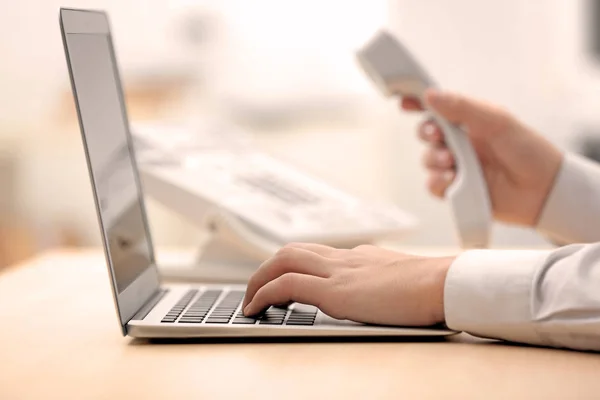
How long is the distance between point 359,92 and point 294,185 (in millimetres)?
1532

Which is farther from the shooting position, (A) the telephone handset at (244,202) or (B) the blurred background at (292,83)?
(B) the blurred background at (292,83)

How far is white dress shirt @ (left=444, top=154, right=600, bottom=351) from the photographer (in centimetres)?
65

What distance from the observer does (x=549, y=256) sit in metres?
0.68

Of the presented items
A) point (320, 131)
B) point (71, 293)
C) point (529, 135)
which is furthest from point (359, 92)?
point (71, 293)

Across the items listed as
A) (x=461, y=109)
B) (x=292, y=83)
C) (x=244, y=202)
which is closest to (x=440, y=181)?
(x=461, y=109)

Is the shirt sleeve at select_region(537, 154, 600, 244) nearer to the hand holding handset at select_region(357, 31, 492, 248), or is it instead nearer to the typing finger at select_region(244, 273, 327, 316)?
the hand holding handset at select_region(357, 31, 492, 248)

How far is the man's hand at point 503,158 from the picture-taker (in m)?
1.20

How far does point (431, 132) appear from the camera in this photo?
121 centimetres

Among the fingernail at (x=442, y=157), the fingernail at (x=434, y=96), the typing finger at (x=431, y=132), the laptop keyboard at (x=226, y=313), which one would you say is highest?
the fingernail at (x=434, y=96)

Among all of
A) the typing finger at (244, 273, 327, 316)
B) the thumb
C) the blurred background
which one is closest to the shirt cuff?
the typing finger at (244, 273, 327, 316)

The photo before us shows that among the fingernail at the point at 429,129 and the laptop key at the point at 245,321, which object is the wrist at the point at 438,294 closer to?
the laptop key at the point at 245,321

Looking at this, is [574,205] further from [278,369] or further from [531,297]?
[278,369]

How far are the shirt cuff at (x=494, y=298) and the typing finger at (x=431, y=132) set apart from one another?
53 centimetres

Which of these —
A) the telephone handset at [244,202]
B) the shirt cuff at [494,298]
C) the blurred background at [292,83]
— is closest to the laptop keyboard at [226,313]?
the shirt cuff at [494,298]
